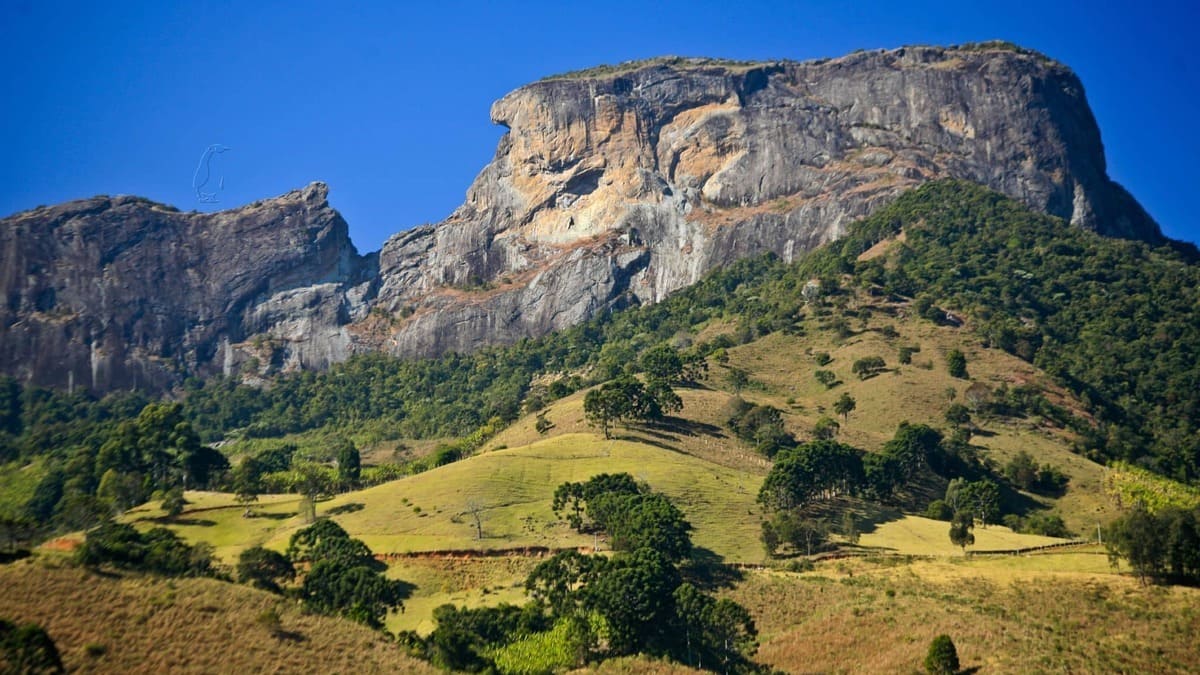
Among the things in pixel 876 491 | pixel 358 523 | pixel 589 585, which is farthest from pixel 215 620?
pixel 876 491

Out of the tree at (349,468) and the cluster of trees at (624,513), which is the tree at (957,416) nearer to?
the cluster of trees at (624,513)

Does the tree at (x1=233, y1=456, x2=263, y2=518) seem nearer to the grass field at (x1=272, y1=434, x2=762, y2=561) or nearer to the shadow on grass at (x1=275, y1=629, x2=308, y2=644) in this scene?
the grass field at (x1=272, y1=434, x2=762, y2=561)

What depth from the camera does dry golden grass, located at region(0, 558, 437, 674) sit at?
1599 inches

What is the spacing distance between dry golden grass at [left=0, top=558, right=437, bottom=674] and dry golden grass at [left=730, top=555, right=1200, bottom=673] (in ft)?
85.8

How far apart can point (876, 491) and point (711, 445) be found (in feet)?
62.5

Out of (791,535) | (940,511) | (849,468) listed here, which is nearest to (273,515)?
(791,535)

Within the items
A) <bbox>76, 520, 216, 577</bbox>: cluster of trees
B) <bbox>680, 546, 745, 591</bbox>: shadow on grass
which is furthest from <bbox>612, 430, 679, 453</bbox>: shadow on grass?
<bbox>76, 520, 216, 577</bbox>: cluster of trees

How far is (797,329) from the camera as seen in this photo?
150000mm

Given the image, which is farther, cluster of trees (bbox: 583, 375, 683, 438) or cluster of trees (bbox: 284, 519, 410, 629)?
cluster of trees (bbox: 583, 375, 683, 438)

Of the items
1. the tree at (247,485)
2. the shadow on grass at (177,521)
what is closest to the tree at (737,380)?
the tree at (247,485)

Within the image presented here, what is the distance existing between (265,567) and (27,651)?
30828 mm

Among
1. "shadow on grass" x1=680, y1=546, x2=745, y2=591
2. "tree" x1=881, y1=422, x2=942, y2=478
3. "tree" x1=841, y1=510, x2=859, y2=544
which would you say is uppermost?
"tree" x1=881, y1=422, x2=942, y2=478

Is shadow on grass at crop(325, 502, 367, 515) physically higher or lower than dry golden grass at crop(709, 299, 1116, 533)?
lower

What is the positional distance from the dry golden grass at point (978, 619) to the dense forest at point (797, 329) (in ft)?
169
